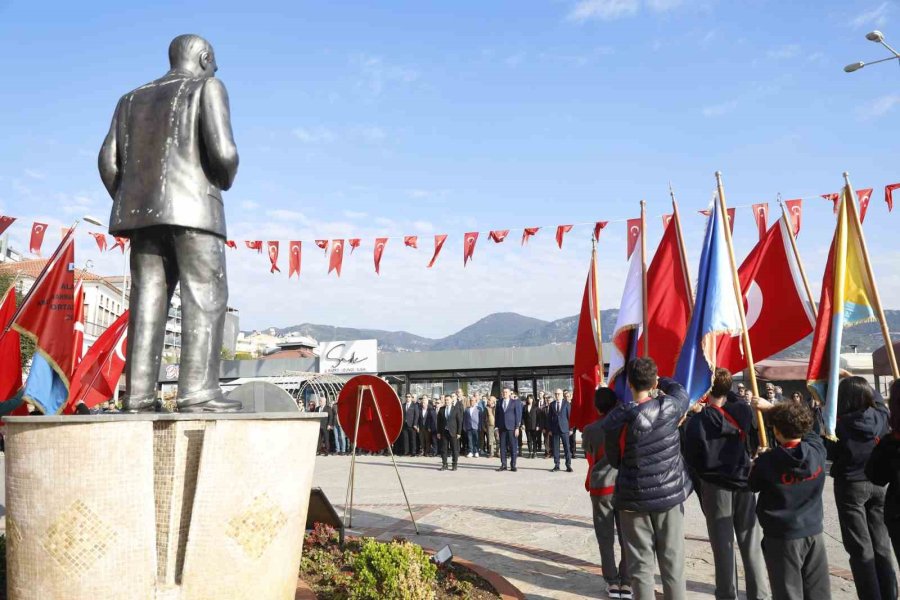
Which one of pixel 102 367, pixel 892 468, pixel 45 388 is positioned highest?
pixel 102 367

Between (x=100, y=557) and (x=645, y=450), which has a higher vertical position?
(x=645, y=450)

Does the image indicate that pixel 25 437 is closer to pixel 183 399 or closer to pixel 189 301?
pixel 183 399

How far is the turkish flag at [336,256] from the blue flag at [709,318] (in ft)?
37.9

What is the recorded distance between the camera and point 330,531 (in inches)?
233

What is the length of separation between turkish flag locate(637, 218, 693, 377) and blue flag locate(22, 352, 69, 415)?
767 centimetres

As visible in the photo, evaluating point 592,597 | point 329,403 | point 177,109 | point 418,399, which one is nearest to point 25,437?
point 177,109

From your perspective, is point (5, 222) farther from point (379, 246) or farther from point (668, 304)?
point (668, 304)

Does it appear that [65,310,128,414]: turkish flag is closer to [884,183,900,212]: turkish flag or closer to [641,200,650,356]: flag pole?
[641,200,650,356]: flag pole

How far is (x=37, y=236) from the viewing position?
1514 cm

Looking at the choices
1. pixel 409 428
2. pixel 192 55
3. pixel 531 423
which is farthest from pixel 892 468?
pixel 409 428

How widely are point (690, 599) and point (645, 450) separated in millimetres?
1747

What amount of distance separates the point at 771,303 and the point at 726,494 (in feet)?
10.8

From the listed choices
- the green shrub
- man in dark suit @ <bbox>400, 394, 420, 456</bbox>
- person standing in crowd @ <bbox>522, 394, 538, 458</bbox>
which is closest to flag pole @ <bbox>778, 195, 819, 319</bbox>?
the green shrub

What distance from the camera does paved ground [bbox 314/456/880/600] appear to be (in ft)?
19.1
